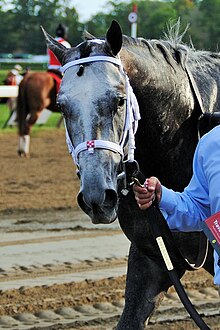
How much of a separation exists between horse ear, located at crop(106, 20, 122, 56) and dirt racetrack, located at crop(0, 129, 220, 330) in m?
2.26

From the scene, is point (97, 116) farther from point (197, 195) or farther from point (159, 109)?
point (159, 109)

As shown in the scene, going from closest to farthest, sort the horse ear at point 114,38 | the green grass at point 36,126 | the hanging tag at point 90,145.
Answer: the hanging tag at point 90,145 → the horse ear at point 114,38 → the green grass at point 36,126

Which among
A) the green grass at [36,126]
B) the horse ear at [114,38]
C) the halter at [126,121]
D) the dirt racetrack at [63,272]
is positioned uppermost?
the horse ear at [114,38]

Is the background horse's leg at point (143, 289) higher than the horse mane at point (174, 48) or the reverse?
the reverse

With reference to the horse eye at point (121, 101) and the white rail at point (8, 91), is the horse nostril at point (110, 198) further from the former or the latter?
the white rail at point (8, 91)

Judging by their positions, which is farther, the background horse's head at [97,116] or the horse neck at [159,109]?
the horse neck at [159,109]

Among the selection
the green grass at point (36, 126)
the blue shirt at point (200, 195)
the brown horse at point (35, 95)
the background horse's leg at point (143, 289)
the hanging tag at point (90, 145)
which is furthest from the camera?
the green grass at point (36, 126)

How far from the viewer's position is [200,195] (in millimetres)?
3051

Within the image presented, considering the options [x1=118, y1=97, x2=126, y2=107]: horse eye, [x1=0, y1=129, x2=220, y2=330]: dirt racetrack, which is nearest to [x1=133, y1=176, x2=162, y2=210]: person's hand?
[x1=118, y1=97, x2=126, y2=107]: horse eye

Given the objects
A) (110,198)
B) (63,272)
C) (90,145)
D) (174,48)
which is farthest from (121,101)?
(63,272)

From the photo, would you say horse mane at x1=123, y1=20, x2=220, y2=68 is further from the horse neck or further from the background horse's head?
the background horse's head

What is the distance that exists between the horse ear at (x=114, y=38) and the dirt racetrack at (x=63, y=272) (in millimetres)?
2258

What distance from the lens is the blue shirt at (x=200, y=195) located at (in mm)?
2884

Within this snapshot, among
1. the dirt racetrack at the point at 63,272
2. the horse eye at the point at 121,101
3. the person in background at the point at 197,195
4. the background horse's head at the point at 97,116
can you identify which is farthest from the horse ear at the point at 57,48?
the dirt racetrack at the point at 63,272
